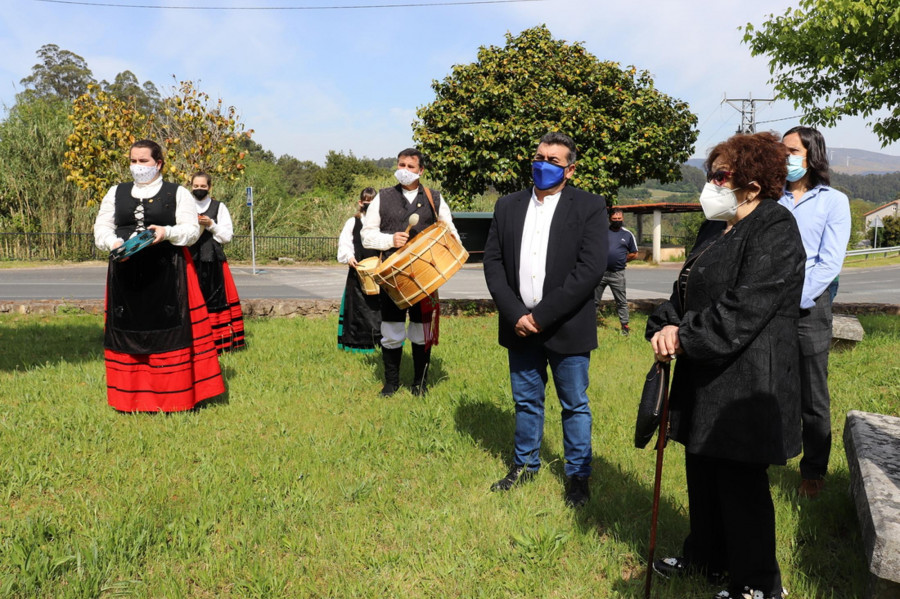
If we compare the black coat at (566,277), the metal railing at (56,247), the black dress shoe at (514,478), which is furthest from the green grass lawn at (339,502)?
the metal railing at (56,247)

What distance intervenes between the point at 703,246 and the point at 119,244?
13.4 ft

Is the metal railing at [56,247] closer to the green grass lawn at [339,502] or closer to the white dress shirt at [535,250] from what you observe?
the green grass lawn at [339,502]

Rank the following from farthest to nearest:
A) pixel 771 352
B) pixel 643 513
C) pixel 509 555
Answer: pixel 643 513 → pixel 509 555 → pixel 771 352

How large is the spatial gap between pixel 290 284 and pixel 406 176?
46.0 ft

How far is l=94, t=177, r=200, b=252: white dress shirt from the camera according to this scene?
197 inches

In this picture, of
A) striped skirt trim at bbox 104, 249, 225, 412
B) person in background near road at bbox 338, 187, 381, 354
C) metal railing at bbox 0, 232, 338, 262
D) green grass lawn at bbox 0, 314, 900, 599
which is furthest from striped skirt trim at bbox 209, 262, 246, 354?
metal railing at bbox 0, 232, 338, 262

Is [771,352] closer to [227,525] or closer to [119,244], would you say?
[227,525]

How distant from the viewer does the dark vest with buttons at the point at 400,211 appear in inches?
220

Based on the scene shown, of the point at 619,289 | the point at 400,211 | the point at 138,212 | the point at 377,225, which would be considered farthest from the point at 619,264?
the point at 138,212

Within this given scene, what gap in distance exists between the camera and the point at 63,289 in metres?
15.5

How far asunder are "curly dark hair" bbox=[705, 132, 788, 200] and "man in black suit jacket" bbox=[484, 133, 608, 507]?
1.13 metres

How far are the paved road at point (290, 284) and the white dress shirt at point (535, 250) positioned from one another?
36.5ft

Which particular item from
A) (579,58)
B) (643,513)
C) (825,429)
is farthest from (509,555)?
(579,58)

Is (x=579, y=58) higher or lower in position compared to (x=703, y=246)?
higher
